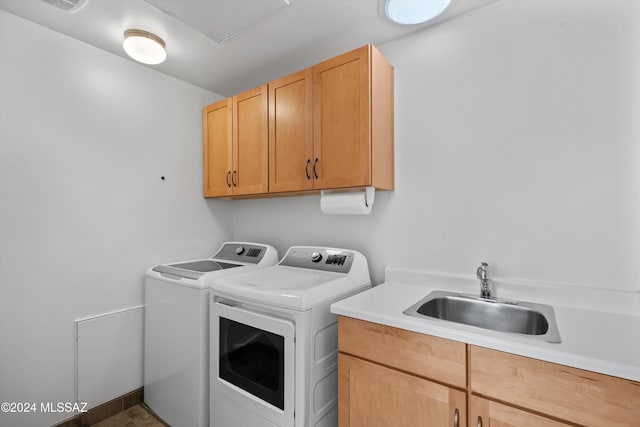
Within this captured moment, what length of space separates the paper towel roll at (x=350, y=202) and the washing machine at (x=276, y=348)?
0.33 meters

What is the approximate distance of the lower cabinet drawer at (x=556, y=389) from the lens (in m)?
0.78

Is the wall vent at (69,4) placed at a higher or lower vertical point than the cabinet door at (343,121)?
higher

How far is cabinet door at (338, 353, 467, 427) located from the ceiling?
1.76 m

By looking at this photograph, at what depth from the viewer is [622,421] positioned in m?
0.78

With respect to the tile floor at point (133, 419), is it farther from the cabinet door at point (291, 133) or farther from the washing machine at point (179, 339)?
the cabinet door at point (291, 133)

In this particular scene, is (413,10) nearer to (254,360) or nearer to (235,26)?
(235,26)

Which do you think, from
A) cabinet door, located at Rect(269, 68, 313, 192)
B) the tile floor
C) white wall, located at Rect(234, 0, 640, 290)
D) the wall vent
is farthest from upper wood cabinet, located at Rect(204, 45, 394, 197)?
the tile floor

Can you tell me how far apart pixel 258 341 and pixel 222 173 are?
138 cm

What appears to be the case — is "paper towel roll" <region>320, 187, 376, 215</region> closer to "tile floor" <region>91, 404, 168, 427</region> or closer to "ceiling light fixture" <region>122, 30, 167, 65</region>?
"ceiling light fixture" <region>122, 30, 167, 65</region>

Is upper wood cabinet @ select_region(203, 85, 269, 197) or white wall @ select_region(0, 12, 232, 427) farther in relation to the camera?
upper wood cabinet @ select_region(203, 85, 269, 197)

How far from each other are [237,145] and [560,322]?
213cm

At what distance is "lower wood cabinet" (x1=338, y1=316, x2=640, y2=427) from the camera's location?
82 cm

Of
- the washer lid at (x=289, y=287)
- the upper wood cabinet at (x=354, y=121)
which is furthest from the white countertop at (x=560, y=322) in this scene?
the upper wood cabinet at (x=354, y=121)

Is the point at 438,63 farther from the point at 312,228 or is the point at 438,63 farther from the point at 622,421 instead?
the point at 622,421
